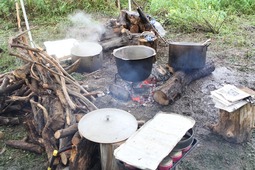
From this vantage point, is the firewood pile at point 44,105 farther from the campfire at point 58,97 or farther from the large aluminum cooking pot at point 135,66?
the large aluminum cooking pot at point 135,66

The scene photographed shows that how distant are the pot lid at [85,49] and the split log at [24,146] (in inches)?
100

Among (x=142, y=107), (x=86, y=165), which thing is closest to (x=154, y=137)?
(x=86, y=165)

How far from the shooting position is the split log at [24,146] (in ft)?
13.3

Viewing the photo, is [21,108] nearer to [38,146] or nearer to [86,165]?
[38,146]

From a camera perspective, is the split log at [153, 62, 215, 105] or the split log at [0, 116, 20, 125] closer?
the split log at [0, 116, 20, 125]

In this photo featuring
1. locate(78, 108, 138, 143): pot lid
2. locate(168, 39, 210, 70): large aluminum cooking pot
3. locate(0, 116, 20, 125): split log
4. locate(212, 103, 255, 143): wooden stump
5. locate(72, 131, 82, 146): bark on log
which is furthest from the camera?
locate(168, 39, 210, 70): large aluminum cooking pot

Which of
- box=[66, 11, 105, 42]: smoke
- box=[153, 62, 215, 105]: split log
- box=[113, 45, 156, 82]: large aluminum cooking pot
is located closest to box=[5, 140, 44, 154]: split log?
box=[113, 45, 156, 82]: large aluminum cooking pot

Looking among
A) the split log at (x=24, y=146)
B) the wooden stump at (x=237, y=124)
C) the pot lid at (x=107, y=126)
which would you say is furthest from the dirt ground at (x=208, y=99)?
the split log at (x=24, y=146)

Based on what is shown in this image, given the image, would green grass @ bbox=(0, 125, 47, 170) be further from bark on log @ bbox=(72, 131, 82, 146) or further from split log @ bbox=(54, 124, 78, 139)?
bark on log @ bbox=(72, 131, 82, 146)

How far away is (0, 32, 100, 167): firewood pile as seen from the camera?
12.1ft

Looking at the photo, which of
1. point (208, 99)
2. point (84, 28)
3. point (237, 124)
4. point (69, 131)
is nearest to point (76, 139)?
point (69, 131)

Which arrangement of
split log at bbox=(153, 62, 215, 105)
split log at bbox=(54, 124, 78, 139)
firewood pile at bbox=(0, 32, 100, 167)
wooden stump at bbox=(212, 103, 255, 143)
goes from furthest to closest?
split log at bbox=(153, 62, 215, 105)
wooden stump at bbox=(212, 103, 255, 143)
firewood pile at bbox=(0, 32, 100, 167)
split log at bbox=(54, 124, 78, 139)

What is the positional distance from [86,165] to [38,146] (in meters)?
1.02

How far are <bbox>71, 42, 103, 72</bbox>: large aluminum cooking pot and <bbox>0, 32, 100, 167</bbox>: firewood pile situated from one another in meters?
1.13
